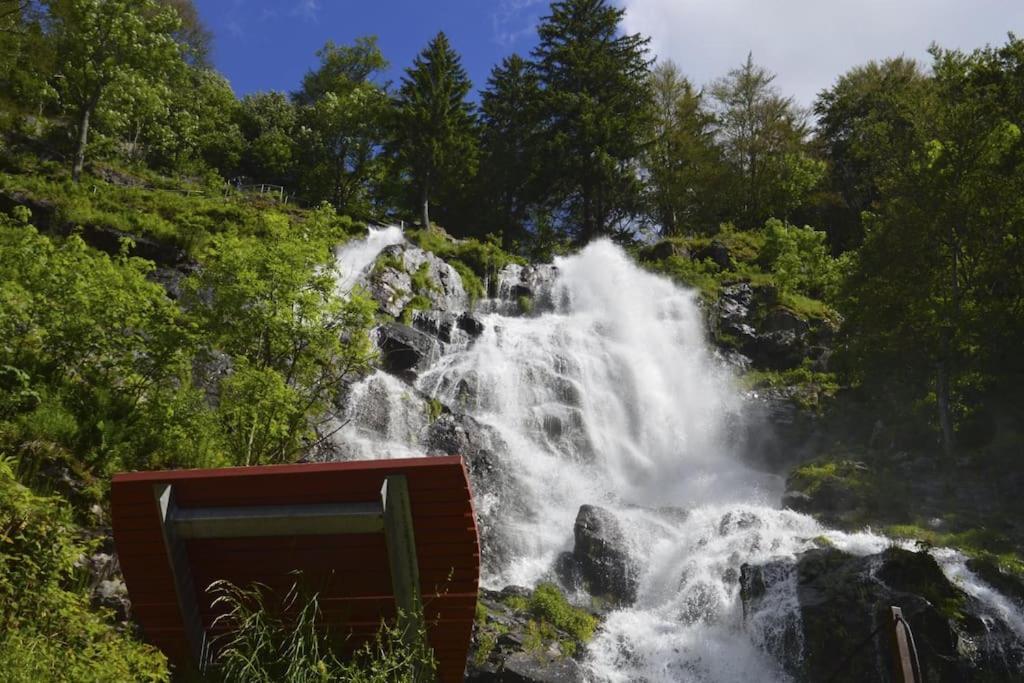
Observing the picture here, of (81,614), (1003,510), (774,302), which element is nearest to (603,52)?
(774,302)

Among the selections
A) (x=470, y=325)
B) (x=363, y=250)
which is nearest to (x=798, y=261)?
(x=470, y=325)

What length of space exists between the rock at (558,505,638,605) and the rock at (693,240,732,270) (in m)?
19.0

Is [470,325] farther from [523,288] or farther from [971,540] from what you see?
[971,540]

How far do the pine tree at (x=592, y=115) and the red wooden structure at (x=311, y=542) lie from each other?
33.9 metres

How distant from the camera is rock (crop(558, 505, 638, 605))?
14766 millimetres

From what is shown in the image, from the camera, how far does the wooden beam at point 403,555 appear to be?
4.25 metres

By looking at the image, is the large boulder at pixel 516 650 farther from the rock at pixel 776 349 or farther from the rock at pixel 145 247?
the rock at pixel 776 349

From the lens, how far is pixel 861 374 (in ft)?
69.4

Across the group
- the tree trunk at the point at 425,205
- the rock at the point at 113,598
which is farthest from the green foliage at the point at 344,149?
the rock at the point at 113,598

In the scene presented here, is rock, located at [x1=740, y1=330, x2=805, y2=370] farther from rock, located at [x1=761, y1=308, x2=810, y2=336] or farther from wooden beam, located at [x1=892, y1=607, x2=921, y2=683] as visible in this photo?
wooden beam, located at [x1=892, y1=607, x2=921, y2=683]

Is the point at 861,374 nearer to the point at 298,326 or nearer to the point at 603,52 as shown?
the point at 298,326

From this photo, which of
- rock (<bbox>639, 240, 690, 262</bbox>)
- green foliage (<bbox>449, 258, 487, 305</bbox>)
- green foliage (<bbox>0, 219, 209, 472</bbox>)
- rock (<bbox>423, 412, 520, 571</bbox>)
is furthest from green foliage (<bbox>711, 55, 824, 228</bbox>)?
green foliage (<bbox>0, 219, 209, 472</bbox>)

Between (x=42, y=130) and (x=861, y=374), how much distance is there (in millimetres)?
29977

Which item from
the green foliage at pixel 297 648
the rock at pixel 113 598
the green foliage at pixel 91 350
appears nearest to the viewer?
the green foliage at pixel 297 648
